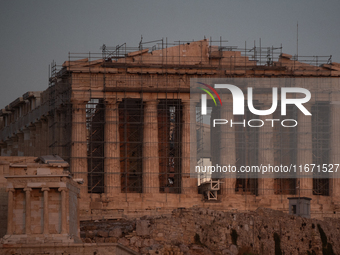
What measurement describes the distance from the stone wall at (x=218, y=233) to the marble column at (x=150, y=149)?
12943 mm

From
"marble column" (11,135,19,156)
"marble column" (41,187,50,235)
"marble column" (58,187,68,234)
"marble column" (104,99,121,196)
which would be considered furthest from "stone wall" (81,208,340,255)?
"marble column" (11,135,19,156)

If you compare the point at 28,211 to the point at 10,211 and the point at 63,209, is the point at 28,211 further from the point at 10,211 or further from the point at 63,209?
the point at 63,209

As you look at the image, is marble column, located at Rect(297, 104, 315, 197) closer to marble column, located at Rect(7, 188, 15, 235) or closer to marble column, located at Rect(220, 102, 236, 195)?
marble column, located at Rect(220, 102, 236, 195)

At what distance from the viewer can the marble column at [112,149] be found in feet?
281

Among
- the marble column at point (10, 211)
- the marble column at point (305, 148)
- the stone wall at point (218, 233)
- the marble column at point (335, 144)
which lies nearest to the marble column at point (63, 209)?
the marble column at point (10, 211)

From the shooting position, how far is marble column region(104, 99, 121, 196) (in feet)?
281

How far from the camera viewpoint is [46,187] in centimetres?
5866

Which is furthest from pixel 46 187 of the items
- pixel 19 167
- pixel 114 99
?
pixel 114 99

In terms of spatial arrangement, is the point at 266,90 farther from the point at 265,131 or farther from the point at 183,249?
the point at 183,249

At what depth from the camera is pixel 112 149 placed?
283 feet

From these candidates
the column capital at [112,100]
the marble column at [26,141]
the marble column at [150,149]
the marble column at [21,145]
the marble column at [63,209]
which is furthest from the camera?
the marble column at [21,145]

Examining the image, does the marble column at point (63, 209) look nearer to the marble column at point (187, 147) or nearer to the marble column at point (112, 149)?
the marble column at point (112, 149)

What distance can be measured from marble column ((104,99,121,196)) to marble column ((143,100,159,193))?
7.77 feet

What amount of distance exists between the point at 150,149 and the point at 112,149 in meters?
3.28
